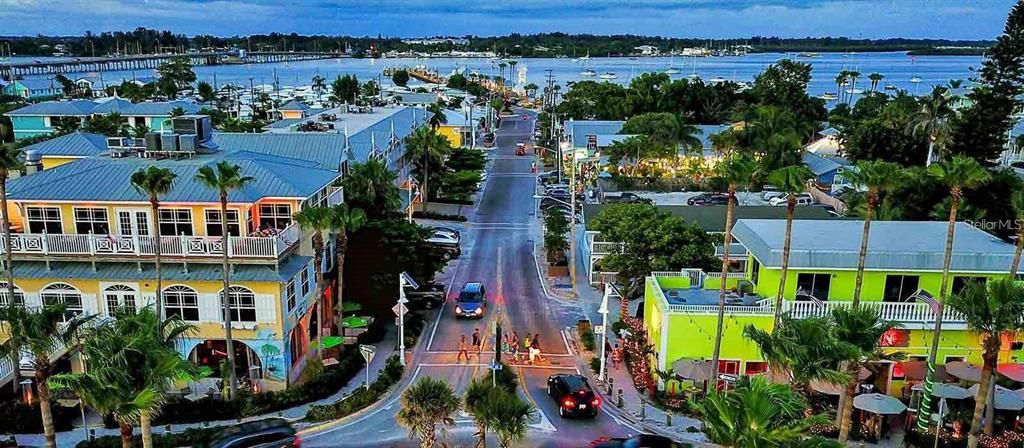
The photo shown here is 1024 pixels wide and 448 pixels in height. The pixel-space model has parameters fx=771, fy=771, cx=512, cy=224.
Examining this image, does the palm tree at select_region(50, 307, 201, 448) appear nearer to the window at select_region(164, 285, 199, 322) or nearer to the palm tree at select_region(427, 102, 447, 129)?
the window at select_region(164, 285, 199, 322)

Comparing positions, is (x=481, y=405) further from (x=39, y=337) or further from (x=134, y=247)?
(x=134, y=247)

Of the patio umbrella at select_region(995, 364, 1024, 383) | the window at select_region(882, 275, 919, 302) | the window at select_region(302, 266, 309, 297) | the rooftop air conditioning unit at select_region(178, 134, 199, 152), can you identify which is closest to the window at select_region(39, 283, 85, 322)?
the window at select_region(302, 266, 309, 297)

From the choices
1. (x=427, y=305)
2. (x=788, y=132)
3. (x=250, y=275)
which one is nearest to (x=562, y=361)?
(x=427, y=305)

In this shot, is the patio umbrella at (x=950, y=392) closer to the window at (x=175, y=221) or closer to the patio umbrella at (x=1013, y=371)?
the patio umbrella at (x=1013, y=371)

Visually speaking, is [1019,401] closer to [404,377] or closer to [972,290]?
[972,290]

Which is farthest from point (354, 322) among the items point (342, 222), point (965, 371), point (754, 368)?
point (965, 371)
